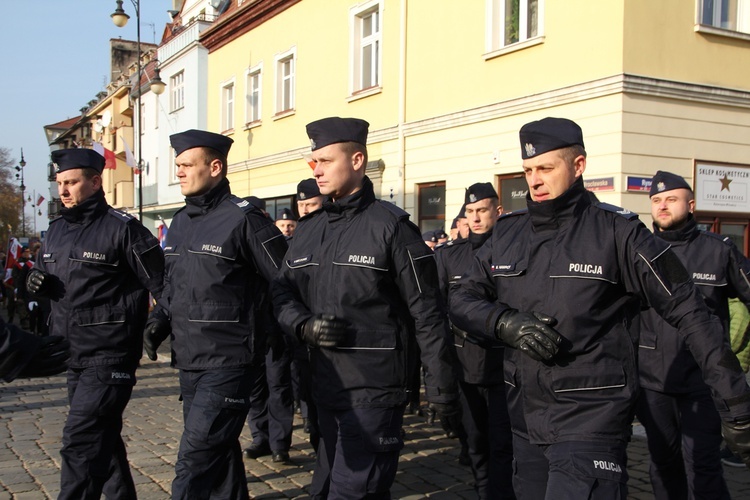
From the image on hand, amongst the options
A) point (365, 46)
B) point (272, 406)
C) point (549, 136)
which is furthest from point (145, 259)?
point (365, 46)

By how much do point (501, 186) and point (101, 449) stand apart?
402 inches

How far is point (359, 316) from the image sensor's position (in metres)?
3.86

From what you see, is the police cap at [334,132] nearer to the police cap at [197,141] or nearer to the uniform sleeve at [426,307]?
the uniform sleeve at [426,307]

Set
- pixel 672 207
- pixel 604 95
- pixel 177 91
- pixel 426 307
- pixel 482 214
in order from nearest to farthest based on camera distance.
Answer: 1. pixel 426 307
2. pixel 672 207
3. pixel 482 214
4. pixel 604 95
5. pixel 177 91

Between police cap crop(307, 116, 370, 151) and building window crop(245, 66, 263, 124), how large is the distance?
803 inches

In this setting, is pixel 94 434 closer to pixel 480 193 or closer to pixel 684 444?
pixel 480 193

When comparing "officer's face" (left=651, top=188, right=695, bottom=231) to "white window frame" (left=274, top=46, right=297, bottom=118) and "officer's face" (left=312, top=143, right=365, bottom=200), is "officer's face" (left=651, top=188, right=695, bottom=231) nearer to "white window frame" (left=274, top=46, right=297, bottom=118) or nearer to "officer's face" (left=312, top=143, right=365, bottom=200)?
"officer's face" (left=312, top=143, right=365, bottom=200)

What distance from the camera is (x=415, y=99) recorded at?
1617 cm

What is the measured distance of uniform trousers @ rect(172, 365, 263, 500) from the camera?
13.8 feet

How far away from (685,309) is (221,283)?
245 centimetres

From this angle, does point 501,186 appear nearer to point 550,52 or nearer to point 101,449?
point 550,52

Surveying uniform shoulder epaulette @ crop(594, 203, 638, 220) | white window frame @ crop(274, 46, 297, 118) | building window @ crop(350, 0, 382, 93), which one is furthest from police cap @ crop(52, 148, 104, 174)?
white window frame @ crop(274, 46, 297, 118)

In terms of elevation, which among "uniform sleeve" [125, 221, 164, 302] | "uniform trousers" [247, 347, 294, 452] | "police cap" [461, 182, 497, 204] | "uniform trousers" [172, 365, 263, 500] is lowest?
"uniform trousers" [247, 347, 294, 452]

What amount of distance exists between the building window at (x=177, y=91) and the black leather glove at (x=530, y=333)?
98.8ft
